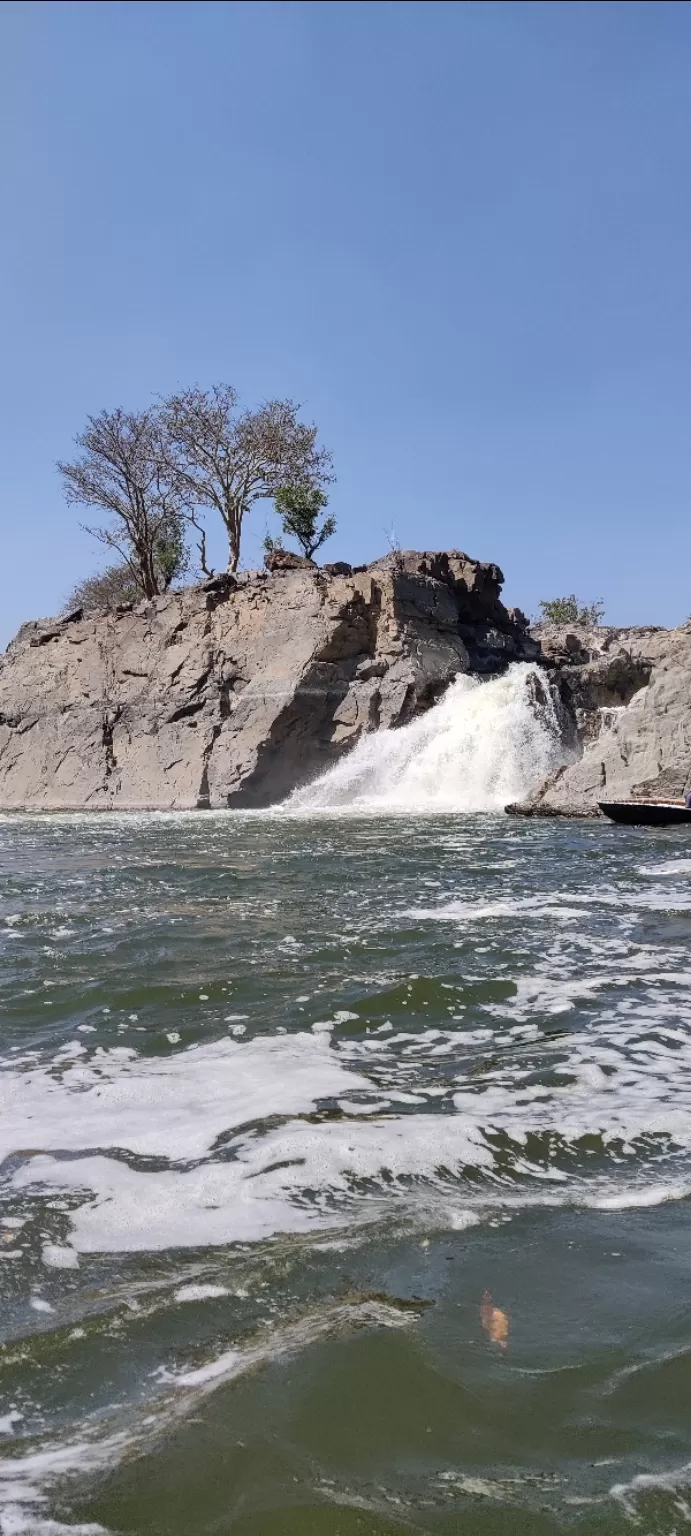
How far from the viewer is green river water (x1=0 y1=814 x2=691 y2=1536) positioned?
5.02 feet

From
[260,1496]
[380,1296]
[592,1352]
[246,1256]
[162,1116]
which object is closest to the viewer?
[260,1496]

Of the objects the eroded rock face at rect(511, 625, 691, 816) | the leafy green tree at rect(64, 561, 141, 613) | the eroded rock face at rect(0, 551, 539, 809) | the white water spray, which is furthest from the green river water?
the leafy green tree at rect(64, 561, 141, 613)

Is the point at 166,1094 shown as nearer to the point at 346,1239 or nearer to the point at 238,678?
the point at 346,1239

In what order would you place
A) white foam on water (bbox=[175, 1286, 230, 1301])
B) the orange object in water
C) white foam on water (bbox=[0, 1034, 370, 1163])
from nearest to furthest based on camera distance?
1. the orange object in water
2. white foam on water (bbox=[175, 1286, 230, 1301])
3. white foam on water (bbox=[0, 1034, 370, 1163])

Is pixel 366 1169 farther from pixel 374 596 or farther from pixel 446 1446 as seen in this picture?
pixel 374 596

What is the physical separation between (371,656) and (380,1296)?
2252 centimetres

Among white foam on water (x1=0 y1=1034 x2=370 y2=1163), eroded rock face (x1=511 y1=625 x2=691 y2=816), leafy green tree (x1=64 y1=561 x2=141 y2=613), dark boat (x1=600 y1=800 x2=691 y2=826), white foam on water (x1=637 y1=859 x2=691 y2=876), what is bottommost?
white foam on water (x1=0 y1=1034 x2=370 y2=1163)

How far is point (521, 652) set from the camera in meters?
28.2

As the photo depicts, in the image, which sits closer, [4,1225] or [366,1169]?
[4,1225]

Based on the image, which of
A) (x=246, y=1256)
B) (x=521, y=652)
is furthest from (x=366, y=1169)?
(x=521, y=652)

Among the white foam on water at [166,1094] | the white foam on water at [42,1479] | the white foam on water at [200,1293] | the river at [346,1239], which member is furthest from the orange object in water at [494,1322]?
the white foam on water at [166,1094]

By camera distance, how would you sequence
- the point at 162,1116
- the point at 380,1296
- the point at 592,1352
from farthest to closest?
1. the point at 162,1116
2. the point at 380,1296
3. the point at 592,1352

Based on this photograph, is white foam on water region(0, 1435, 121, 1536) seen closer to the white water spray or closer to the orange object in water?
the orange object in water

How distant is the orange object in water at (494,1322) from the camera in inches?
74.4
